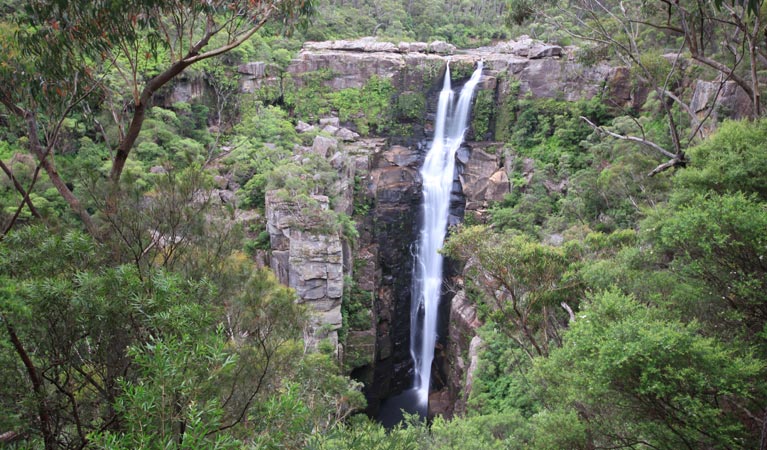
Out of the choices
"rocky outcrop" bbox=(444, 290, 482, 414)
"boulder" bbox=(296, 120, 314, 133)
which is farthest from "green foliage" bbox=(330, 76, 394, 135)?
"rocky outcrop" bbox=(444, 290, 482, 414)

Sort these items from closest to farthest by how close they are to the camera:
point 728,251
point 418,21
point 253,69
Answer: point 728,251, point 253,69, point 418,21

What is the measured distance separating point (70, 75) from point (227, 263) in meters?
3.23

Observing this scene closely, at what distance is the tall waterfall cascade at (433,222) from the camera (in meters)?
22.5

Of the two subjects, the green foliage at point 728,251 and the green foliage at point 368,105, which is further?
the green foliage at point 368,105

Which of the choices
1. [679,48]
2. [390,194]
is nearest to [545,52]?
[679,48]

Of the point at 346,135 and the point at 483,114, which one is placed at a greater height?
the point at 483,114

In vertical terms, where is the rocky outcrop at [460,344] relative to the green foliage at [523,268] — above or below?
below

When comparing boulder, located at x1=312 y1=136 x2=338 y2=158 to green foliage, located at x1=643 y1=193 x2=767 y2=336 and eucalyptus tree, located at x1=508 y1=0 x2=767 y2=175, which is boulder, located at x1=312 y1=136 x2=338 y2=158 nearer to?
eucalyptus tree, located at x1=508 y1=0 x2=767 y2=175

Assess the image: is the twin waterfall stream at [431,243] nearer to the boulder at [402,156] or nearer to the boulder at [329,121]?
the boulder at [402,156]

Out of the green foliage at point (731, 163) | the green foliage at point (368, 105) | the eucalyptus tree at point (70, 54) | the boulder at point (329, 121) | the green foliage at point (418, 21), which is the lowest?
the boulder at point (329, 121)

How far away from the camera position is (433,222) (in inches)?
967

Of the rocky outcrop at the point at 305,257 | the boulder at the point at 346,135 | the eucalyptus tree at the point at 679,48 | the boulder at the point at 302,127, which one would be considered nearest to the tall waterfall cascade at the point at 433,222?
the boulder at the point at 346,135

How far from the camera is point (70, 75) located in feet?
18.7

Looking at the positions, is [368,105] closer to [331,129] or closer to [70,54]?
[331,129]
